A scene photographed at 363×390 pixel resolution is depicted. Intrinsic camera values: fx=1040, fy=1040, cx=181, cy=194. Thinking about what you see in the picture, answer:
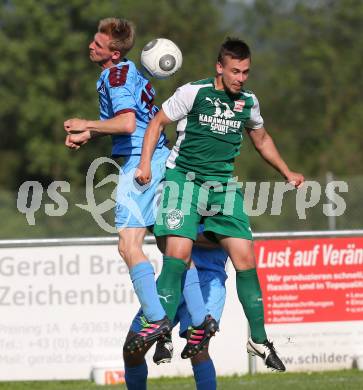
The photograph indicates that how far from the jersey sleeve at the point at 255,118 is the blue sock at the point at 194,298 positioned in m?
1.06

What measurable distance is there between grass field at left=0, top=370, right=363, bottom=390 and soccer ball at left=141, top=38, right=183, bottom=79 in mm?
3789

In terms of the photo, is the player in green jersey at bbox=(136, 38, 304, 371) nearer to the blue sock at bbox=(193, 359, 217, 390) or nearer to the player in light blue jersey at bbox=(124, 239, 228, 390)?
the player in light blue jersey at bbox=(124, 239, 228, 390)

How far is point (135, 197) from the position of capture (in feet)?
22.5

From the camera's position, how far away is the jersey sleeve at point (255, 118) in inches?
271

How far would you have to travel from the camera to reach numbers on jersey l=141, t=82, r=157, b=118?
694cm

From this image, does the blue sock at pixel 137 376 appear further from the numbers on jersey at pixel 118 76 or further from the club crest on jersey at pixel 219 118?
the numbers on jersey at pixel 118 76

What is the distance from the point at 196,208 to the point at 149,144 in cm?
53

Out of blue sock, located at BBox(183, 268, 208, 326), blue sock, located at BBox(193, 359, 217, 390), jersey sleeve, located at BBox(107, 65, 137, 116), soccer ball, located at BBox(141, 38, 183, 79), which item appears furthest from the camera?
blue sock, located at BBox(193, 359, 217, 390)

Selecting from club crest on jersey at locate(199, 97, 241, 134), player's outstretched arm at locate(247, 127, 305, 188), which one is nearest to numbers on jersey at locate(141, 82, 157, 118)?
club crest on jersey at locate(199, 97, 241, 134)

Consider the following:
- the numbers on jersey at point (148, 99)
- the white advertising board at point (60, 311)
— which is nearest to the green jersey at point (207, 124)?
the numbers on jersey at point (148, 99)

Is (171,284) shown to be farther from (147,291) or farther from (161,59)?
(161,59)

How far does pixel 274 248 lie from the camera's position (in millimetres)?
11070

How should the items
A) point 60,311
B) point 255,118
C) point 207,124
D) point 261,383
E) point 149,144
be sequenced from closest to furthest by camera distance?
point 149,144 < point 207,124 < point 255,118 < point 261,383 < point 60,311

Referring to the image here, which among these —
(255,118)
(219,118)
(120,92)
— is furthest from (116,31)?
(255,118)
